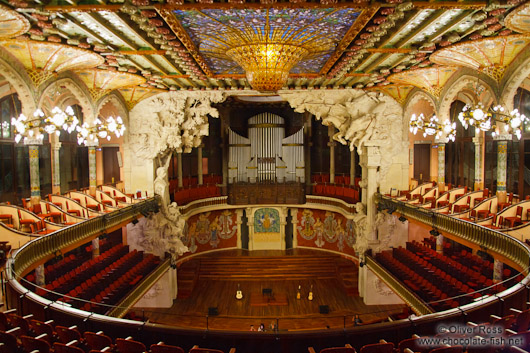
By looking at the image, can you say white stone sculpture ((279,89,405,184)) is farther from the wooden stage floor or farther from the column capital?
the wooden stage floor

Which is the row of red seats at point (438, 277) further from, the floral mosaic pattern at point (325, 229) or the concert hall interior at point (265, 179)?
the floral mosaic pattern at point (325, 229)

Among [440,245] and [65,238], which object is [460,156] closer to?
[440,245]

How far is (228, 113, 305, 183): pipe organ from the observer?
918 inches

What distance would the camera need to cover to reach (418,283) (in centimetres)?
1416

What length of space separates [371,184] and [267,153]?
22.7 feet

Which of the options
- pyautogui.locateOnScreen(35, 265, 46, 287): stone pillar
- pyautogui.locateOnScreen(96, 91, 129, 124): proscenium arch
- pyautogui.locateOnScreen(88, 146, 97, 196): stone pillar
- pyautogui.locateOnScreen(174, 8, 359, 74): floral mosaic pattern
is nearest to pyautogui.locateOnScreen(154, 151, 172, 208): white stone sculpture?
pyautogui.locateOnScreen(88, 146, 97, 196): stone pillar

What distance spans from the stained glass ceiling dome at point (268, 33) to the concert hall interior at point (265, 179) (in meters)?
0.06

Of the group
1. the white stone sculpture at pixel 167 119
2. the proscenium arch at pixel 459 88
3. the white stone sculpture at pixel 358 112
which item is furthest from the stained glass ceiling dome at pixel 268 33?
the white stone sculpture at pixel 167 119

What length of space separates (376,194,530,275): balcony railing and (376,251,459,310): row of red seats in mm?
1970

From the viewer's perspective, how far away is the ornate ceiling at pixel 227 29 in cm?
790

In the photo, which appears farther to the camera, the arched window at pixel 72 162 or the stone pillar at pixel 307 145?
A: the stone pillar at pixel 307 145

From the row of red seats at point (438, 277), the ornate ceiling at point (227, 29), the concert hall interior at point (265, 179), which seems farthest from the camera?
the row of red seats at point (438, 277)

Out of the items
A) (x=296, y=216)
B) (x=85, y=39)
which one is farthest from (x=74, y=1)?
(x=296, y=216)

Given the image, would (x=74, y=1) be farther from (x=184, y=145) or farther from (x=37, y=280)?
(x=184, y=145)
